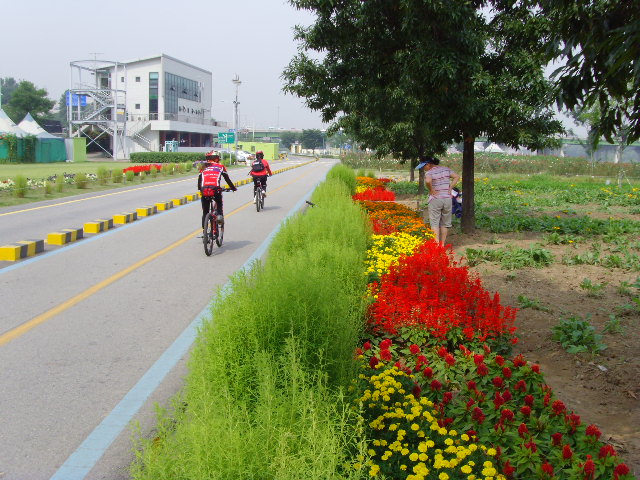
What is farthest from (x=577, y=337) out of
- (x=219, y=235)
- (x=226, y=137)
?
(x=226, y=137)

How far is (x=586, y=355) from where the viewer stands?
521 cm

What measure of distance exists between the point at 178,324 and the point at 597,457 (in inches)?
170

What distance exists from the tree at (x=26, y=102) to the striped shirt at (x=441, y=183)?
98379mm

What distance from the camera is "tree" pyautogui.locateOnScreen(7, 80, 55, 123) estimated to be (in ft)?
317

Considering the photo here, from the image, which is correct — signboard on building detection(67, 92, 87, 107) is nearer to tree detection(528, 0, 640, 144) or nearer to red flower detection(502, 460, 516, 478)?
tree detection(528, 0, 640, 144)

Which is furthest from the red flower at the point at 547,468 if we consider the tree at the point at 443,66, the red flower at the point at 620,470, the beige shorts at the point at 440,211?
the beige shorts at the point at 440,211

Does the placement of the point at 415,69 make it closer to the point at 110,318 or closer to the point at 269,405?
the point at 110,318

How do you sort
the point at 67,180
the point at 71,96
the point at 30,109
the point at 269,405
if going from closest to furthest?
1. the point at 269,405
2. the point at 67,180
3. the point at 71,96
4. the point at 30,109

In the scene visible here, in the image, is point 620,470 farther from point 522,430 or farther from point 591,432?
point 522,430

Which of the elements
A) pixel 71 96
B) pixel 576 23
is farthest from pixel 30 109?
pixel 576 23

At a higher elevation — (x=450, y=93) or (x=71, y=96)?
(x=71, y=96)

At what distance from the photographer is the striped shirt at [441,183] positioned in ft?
33.4

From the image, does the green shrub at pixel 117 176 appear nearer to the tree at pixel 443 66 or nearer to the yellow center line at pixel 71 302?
the tree at pixel 443 66

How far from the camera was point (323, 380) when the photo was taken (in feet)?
10.9
